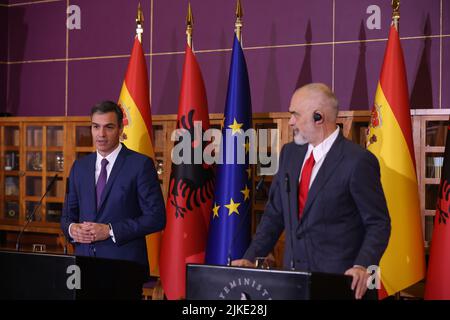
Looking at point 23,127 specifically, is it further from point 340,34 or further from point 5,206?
point 340,34

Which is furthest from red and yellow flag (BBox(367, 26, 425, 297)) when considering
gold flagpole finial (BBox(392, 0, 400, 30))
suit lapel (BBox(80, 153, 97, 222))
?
suit lapel (BBox(80, 153, 97, 222))

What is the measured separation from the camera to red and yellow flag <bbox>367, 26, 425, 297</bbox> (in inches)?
173

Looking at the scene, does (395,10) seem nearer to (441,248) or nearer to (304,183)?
(441,248)

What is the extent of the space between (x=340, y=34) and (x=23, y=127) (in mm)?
2751

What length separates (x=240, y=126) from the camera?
4.84 m

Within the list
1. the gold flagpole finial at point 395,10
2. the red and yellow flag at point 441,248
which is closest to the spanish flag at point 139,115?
the gold flagpole finial at point 395,10

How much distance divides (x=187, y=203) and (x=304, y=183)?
2171 mm

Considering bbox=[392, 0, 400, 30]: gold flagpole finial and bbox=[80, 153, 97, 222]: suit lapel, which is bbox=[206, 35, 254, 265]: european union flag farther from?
bbox=[80, 153, 97, 222]: suit lapel

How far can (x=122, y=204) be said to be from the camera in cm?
343

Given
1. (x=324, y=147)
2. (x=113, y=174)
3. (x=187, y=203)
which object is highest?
(x=324, y=147)

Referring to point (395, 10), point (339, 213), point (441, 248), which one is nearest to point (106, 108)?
point (339, 213)

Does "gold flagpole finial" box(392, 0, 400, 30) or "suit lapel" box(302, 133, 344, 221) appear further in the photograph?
"gold flagpole finial" box(392, 0, 400, 30)

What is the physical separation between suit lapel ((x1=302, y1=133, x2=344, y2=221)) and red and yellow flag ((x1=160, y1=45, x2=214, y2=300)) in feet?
7.27
